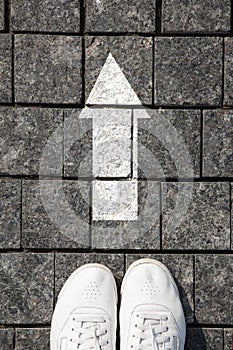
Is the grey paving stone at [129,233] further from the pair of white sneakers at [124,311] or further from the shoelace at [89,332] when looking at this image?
the shoelace at [89,332]

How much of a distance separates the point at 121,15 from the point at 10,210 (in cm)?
50

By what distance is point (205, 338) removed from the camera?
1.33 m

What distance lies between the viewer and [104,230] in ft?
4.36

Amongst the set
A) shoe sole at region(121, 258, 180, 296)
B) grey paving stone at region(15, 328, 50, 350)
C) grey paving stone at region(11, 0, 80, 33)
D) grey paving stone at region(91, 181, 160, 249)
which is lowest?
grey paving stone at region(15, 328, 50, 350)

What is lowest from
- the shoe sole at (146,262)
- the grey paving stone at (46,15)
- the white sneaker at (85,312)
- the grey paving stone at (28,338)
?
the grey paving stone at (28,338)

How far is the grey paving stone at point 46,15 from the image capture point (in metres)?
1.30

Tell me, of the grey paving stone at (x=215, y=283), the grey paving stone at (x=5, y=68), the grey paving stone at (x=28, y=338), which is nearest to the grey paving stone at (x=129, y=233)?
the grey paving stone at (x=215, y=283)

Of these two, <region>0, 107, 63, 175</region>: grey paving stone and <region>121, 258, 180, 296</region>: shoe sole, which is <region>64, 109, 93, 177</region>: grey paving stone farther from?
<region>121, 258, 180, 296</region>: shoe sole

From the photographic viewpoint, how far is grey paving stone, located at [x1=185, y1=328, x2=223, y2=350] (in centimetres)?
133

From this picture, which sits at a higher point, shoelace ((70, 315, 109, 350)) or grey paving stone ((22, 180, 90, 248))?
grey paving stone ((22, 180, 90, 248))

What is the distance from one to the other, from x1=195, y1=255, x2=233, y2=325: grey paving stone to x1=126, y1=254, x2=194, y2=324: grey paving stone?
0.02 m

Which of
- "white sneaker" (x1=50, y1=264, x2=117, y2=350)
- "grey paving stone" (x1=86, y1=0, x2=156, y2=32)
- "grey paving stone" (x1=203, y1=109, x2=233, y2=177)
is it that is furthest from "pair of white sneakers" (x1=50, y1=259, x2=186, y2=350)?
"grey paving stone" (x1=86, y1=0, x2=156, y2=32)

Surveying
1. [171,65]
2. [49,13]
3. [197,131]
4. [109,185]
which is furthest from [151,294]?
[49,13]

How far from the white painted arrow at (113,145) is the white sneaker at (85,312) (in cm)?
14
